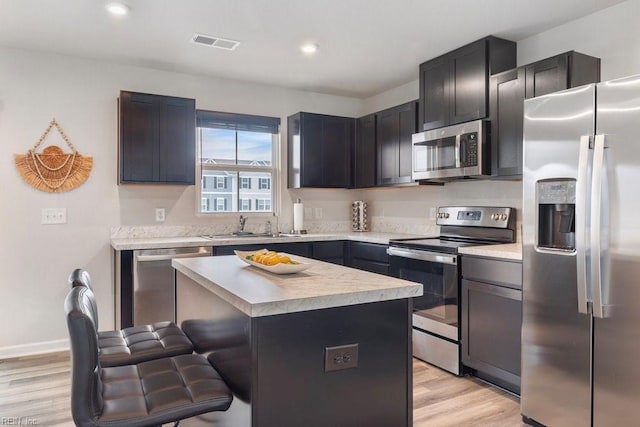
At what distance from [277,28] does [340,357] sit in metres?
2.48

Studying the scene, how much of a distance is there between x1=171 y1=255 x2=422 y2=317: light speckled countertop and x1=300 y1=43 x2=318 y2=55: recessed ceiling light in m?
2.12

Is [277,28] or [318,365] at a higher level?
[277,28]

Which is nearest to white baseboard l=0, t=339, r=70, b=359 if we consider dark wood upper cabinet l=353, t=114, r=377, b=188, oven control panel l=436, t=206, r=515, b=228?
dark wood upper cabinet l=353, t=114, r=377, b=188

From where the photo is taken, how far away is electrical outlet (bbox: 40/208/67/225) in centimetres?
361

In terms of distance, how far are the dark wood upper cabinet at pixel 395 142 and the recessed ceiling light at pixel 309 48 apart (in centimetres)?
103

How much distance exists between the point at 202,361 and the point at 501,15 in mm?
2790

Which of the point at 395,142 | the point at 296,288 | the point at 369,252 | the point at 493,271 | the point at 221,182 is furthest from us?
the point at 221,182

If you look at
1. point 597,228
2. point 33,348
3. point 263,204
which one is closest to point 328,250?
point 263,204

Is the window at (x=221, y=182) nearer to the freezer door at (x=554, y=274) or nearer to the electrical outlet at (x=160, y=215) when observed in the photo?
the electrical outlet at (x=160, y=215)

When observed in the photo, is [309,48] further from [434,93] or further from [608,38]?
[608,38]

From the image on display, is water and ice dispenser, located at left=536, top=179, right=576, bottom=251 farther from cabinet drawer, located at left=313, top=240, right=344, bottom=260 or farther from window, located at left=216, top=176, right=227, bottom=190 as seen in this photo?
window, located at left=216, top=176, right=227, bottom=190

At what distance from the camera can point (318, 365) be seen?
4.69 ft

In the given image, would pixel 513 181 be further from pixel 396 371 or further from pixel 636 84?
pixel 396 371

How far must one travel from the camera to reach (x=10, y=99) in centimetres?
349
